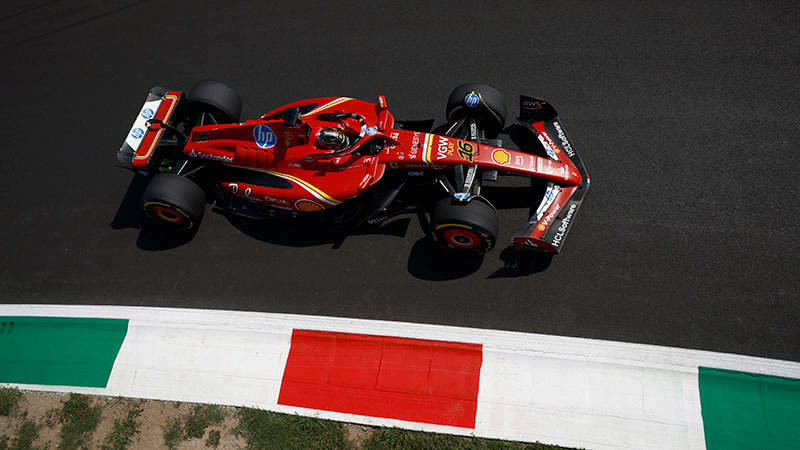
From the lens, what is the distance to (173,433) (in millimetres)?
6477

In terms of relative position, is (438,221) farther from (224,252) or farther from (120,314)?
(120,314)

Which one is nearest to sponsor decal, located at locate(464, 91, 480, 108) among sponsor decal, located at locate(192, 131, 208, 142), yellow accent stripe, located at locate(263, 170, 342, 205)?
yellow accent stripe, located at locate(263, 170, 342, 205)

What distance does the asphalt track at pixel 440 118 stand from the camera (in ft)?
22.6

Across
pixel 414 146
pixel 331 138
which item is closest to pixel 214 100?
pixel 331 138

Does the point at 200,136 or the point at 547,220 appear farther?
the point at 200,136

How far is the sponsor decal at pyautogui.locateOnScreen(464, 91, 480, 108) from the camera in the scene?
292 inches

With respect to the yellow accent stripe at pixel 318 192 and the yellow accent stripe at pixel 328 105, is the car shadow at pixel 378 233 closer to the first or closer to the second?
the yellow accent stripe at pixel 318 192

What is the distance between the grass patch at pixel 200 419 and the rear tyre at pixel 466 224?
12.0 feet

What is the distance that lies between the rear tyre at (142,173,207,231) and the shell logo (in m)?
4.33

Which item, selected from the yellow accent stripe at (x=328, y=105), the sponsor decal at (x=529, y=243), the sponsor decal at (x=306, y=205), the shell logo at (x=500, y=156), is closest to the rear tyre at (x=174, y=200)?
the sponsor decal at (x=306, y=205)

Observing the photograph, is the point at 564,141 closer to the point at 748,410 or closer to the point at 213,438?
the point at 748,410

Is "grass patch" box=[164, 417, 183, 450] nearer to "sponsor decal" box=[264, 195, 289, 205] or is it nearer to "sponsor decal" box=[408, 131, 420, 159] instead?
"sponsor decal" box=[264, 195, 289, 205]

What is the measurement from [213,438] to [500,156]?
17.2 feet

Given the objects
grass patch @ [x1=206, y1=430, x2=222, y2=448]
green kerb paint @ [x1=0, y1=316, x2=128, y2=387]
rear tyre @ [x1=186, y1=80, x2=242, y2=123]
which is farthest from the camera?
rear tyre @ [x1=186, y1=80, x2=242, y2=123]
